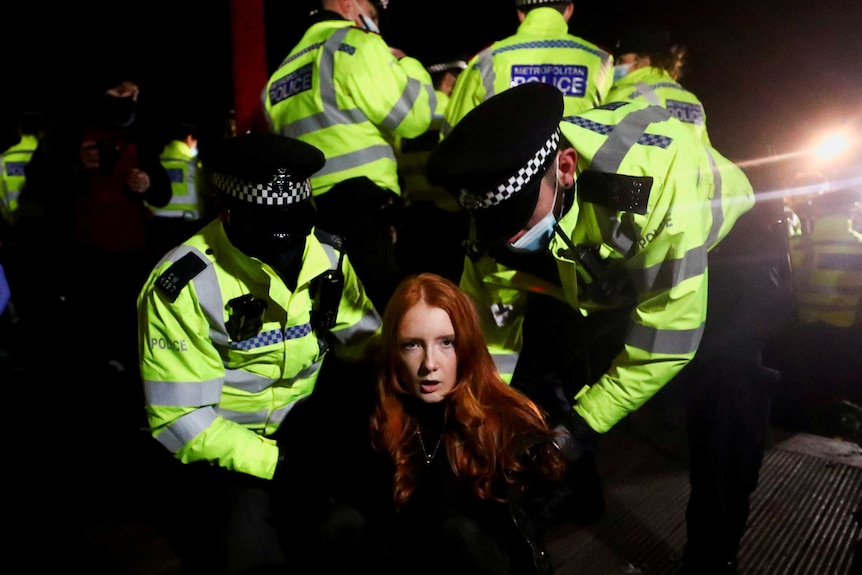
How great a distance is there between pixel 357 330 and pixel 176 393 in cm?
71

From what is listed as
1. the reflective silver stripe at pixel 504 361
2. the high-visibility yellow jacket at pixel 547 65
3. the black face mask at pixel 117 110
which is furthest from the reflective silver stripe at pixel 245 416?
the black face mask at pixel 117 110

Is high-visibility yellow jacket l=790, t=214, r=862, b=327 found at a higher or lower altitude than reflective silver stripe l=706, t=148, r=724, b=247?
lower

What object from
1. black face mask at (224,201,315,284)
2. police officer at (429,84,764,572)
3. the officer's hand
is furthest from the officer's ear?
black face mask at (224,201,315,284)

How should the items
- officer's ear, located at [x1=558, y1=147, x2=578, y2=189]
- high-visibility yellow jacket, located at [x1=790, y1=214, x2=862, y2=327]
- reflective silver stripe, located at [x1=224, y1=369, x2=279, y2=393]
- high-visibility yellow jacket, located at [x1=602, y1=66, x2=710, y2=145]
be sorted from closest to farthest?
officer's ear, located at [x1=558, y1=147, x2=578, y2=189] → reflective silver stripe, located at [x1=224, y1=369, x2=279, y2=393] → high-visibility yellow jacket, located at [x1=602, y1=66, x2=710, y2=145] → high-visibility yellow jacket, located at [x1=790, y1=214, x2=862, y2=327]

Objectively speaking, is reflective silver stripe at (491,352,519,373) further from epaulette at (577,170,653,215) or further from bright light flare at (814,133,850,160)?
bright light flare at (814,133,850,160)

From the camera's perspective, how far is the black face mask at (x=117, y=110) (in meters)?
3.35

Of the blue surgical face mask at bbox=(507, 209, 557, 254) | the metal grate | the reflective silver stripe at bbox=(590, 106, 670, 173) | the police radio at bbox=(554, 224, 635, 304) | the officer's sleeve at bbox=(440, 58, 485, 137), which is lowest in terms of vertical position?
the metal grate

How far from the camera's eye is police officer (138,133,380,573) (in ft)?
5.73

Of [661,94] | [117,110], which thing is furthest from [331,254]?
[117,110]

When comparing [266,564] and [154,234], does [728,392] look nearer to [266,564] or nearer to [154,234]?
[266,564]

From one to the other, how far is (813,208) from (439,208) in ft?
12.2

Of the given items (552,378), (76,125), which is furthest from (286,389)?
(76,125)

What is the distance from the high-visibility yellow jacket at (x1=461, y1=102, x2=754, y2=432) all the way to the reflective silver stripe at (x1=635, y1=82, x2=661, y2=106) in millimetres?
920

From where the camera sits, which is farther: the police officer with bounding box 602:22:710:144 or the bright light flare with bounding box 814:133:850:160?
the bright light flare with bounding box 814:133:850:160
